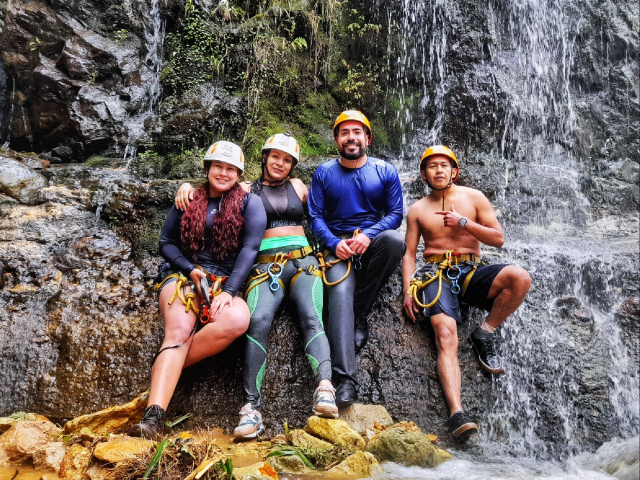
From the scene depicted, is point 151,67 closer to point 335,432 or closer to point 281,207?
point 281,207

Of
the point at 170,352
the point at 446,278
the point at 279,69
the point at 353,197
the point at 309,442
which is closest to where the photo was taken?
the point at 309,442

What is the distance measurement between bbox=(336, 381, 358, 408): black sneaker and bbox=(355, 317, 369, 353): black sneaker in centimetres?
57

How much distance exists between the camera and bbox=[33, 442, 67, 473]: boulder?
277 centimetres

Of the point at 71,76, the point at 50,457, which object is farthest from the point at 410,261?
the point at 71,76

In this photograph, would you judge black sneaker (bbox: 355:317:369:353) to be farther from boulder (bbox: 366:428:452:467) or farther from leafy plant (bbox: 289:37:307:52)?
leafy plant (bbox: 289:37:307:52)

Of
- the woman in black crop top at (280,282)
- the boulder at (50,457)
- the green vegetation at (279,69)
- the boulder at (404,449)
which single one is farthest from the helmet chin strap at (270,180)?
the green vegetation at (279,69)

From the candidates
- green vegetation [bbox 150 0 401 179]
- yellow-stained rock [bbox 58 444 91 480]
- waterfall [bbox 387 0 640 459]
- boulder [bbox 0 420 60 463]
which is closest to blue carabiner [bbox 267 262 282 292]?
yellow-stained rock [bbox 58 444 91 480]

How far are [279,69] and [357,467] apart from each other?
25.8 feet

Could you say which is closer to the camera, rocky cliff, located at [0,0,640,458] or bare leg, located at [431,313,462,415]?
bare leg, located at [431,313,462,415]

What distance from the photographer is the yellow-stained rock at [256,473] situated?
244 centimetres

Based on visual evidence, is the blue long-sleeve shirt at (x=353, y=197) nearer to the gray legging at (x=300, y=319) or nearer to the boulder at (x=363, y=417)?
the gray legging at (x=300, y=319)

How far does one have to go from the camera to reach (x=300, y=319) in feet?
12.4

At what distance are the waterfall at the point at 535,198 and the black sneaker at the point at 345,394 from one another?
1.20m

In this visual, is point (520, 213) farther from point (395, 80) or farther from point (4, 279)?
point (4, 279)
